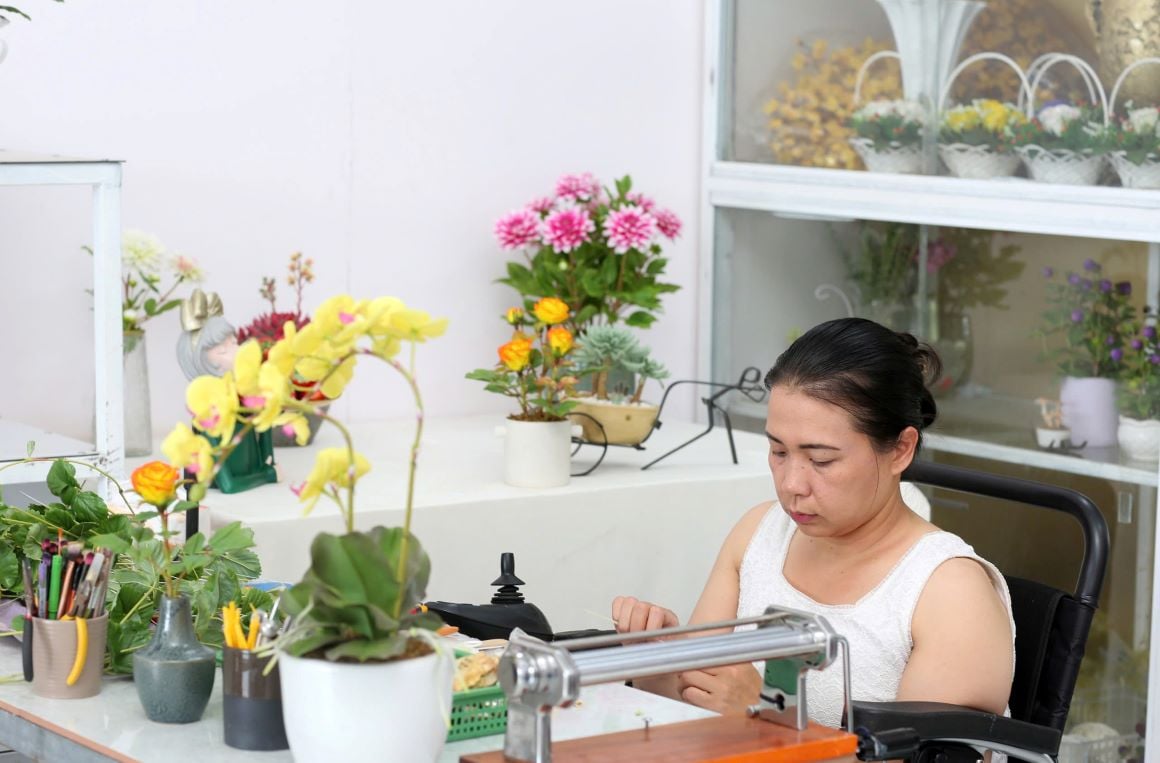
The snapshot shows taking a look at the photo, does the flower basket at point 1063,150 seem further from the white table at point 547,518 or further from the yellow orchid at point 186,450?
the yellow orchid at point 186,450

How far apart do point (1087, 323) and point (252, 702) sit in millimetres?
2216

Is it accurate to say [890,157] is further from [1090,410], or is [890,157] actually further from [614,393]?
[614,393]

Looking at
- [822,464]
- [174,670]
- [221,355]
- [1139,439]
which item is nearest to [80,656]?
[174,670]

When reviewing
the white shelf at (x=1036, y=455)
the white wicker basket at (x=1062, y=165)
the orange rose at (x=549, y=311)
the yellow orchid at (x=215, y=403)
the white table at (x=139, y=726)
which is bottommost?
the white table at (x=139, y=726)

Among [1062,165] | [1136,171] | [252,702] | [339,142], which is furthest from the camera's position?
[339,142]

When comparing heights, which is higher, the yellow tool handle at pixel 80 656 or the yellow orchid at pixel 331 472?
the yellow orchid at pixel 331 472

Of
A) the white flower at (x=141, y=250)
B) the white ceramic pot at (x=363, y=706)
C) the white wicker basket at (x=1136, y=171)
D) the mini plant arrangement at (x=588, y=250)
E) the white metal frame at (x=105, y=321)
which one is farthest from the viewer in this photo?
the mini plant arrangement at (x=588, y=250)

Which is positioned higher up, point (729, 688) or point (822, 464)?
point (822, 464)

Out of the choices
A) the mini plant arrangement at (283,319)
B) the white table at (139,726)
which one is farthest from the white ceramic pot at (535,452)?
the white table at (139,726)

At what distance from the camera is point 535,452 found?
2.80 meters

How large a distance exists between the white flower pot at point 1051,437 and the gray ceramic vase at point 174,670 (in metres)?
2.15

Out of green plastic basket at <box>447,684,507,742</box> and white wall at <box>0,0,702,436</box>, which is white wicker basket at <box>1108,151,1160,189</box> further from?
green plastic basket at <box>447,684,507,742</box>

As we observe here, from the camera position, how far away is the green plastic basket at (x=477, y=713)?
148 cm

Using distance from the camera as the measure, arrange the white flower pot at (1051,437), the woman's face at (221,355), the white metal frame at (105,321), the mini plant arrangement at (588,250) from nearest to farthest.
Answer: the white metal frame at (105,321)
the woman's face at (221,355)
the white flower pot at (1051,437)
the mini plant arrangement at (588,250)
